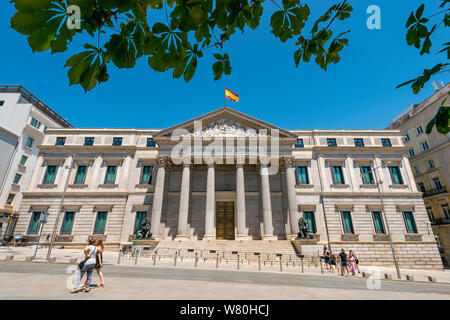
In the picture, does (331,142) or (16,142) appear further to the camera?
(16,142)

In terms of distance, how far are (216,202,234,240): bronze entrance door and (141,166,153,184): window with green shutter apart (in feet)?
30.7

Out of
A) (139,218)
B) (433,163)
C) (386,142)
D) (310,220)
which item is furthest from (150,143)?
(433,163)

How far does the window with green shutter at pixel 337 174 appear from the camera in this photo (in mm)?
28775

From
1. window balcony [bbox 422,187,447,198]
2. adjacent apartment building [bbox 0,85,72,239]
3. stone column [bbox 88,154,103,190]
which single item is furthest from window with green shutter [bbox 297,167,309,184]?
adjacent apartment building [bbox 0,85,72,239]

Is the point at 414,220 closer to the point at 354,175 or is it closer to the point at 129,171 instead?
the point at 354,175

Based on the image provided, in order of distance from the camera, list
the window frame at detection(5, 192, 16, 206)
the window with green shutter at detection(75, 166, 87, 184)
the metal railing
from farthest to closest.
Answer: the window frame at detection(5, 192, 16, 206) < the window with green shutter at detection(75, 166, 87, 184) < the metal railing

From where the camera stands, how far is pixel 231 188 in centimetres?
2911

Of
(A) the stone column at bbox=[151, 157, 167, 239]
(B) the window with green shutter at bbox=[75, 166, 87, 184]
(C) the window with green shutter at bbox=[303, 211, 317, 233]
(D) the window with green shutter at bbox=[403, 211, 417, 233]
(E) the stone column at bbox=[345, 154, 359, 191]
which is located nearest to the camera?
(A) the stone column at bbox=[151, 157, 167, 239]

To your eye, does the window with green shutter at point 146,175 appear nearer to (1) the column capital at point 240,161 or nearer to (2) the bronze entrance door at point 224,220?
(2) the bronze entrance door at point 224,220

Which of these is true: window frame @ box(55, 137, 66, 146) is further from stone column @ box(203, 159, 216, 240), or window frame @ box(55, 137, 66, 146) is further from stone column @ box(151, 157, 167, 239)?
stone column @ box(203, 159, 216, 240)

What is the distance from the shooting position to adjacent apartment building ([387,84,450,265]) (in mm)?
32094

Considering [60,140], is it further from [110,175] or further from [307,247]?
[307,247]

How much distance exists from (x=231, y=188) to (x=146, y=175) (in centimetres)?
1117
